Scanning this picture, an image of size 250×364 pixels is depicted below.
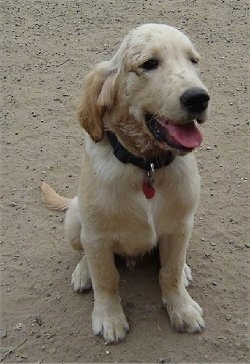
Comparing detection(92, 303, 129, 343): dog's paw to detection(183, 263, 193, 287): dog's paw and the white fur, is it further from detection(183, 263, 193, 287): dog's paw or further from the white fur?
detection(183, 263, 193, 287): dog's paw

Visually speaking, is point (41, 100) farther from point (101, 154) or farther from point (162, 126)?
point (162, 126)

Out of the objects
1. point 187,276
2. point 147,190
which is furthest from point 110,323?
point 147,190

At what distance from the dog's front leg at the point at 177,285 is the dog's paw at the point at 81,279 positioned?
40 centimetres

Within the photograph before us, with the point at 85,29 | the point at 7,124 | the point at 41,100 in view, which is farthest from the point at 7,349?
the point at 85,29

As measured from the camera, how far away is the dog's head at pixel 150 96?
2.21m

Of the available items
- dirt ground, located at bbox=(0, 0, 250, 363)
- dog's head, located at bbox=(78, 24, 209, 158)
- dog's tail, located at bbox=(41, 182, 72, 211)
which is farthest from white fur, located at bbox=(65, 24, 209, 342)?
dog's tail, located at bbox=(41, 182, 72, 211)

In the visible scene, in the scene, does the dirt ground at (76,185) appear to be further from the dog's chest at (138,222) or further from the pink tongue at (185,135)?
the pink tongue at (185,135)

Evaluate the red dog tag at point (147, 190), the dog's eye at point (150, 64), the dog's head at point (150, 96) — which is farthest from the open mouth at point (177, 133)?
the red dog tag at point (147, 190)

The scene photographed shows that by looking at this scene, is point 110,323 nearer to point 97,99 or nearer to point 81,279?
point 81,279

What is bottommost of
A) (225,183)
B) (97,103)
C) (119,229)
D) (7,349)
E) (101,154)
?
(7,349)

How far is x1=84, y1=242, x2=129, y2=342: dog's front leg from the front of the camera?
9.04 ft

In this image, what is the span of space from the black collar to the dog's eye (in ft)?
1.14

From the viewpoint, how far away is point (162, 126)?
7.56 feet

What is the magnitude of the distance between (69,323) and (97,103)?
1.12 m
